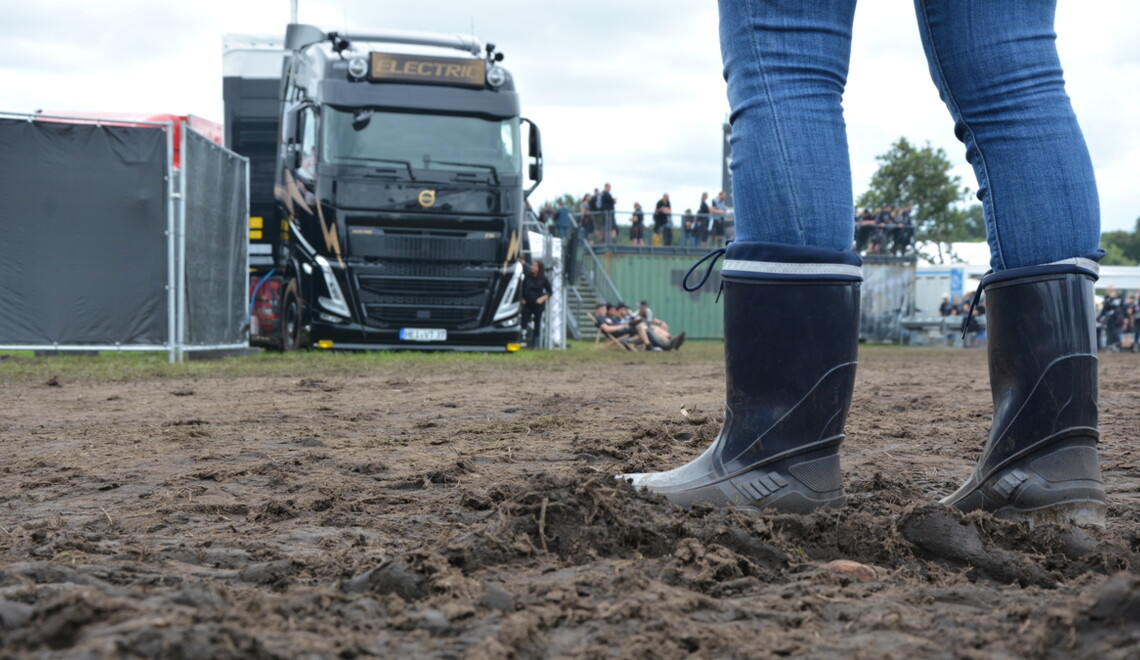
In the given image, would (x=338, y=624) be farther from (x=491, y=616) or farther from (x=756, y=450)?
(x=756, y=450)

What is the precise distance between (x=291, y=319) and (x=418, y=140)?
3.23 m

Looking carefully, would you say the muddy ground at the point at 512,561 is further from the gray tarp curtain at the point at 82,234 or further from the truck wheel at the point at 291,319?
the truck wheel at the point at 291,319

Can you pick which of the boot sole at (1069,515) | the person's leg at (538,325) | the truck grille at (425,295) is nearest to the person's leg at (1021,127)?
the boot sole at (1069,515)

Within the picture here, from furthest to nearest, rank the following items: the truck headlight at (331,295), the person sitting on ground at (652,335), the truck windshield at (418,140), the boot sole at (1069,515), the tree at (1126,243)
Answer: the tree at (1126,243), the person sitting on ground at (652,335), the truck headlight at (331,295), the truck windshield at (418,140), the boot sole at (1069,515)

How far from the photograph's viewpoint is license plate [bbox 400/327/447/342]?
15.5 metres

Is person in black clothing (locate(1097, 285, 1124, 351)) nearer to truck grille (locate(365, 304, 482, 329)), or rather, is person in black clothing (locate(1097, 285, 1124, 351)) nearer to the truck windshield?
truck grille (locate(365, 304, 482, 329))

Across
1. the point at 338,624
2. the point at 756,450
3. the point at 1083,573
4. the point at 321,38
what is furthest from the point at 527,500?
the point at 321,38

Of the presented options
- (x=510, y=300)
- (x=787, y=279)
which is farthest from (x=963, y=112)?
(x=510, y=300)

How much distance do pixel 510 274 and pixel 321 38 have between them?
4262mm

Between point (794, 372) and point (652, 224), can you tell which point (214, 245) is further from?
point (652, 224)

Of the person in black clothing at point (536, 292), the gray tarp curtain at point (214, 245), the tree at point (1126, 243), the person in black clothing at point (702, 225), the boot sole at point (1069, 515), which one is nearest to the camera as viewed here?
the boot sole at point (1069, 515)

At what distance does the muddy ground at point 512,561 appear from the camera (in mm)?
1282

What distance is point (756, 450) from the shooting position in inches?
87.3

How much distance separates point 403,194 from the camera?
15117 millimetres
